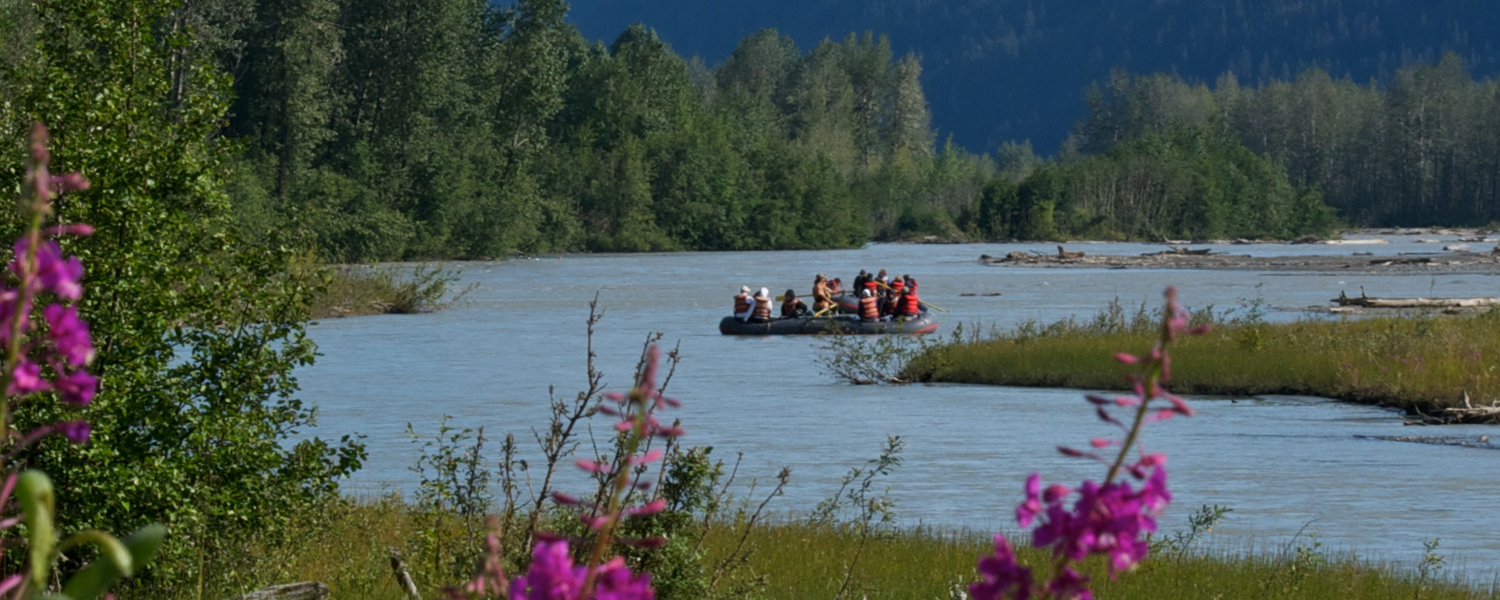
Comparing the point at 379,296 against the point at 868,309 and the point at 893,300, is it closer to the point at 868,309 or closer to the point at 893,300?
the point at 893,300

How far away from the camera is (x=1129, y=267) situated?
68.4m

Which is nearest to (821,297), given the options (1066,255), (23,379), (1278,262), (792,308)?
(792,308)

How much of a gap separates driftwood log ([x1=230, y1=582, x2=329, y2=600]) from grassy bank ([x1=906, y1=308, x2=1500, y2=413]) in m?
15.4

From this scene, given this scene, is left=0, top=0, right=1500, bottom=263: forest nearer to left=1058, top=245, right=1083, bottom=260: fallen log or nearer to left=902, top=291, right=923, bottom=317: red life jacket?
left=902, top=291, right=923, bottom=317: red life jacket

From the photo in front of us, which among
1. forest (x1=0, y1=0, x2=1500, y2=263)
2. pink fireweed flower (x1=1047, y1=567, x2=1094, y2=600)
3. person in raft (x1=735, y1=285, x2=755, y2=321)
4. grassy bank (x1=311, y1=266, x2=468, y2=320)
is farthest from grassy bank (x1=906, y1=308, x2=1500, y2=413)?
pink fireweed flower (x1=1047, y1=567, x2=1094, y2=600)

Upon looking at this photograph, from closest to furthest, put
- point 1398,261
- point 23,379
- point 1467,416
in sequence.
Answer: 1. point 23,379
2. point 1467,416
3. point 1398,261

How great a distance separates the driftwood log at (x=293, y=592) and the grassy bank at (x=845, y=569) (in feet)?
1.46

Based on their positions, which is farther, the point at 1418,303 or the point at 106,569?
the point at 1418,303

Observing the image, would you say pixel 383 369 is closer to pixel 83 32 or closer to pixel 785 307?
pixel 785 307

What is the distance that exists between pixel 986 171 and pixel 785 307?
130 m

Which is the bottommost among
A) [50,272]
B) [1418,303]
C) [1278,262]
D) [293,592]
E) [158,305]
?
[1278,262]

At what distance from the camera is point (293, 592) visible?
7191 mm

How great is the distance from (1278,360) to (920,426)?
5.84 m

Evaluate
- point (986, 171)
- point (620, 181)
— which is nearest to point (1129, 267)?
point (620, 181)
